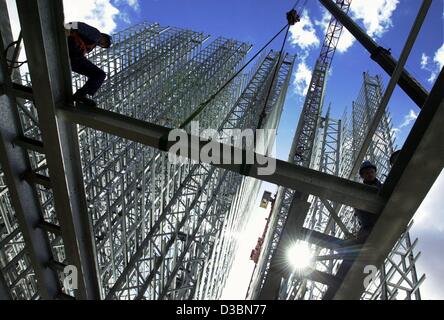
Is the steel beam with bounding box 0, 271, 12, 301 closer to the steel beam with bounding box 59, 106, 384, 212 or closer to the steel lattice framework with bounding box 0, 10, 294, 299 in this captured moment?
the steel lattice framework with bounding box 0, 10, 294, 299

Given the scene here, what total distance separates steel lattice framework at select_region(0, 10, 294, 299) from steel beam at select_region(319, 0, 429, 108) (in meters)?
5.78

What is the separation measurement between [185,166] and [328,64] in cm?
1783

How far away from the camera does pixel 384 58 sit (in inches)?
215

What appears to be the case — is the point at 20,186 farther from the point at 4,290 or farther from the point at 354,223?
the point at 354,223

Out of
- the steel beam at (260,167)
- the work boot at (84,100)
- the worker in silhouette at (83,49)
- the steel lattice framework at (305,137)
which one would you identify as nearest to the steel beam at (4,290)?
the steel beam at (260,167)

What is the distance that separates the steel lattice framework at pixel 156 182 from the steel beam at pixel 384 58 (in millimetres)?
5784

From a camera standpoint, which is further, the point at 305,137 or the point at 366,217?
the point at 305,137

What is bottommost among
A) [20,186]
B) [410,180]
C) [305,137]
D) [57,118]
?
[410,180]

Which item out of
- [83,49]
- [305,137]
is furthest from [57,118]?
[305,137]

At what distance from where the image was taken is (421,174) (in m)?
3.32

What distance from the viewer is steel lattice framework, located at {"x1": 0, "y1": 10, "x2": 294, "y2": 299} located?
35.2 ft

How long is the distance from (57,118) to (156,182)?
10696mm

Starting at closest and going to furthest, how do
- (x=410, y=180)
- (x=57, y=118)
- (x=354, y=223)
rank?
(x=410, y=180), (x=57, y=118), (x=354, y=223)

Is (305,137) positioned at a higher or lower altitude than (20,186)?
higher
